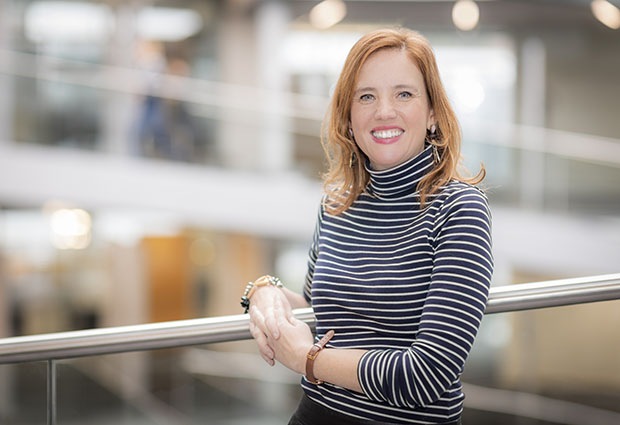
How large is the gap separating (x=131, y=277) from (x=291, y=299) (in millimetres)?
8500

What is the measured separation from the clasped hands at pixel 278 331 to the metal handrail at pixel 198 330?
0.14 m

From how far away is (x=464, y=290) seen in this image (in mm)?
1279

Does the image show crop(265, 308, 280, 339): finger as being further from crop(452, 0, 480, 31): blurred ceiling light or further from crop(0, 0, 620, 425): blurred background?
crop(452, 0, 480, 31): blurred ceiling light

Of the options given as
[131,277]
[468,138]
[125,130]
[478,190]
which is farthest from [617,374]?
[131,277]

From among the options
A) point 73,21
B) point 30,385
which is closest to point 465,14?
point 73,21

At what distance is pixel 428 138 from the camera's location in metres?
1.55

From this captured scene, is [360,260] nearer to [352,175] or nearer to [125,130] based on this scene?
[352,175]

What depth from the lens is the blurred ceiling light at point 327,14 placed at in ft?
31.0

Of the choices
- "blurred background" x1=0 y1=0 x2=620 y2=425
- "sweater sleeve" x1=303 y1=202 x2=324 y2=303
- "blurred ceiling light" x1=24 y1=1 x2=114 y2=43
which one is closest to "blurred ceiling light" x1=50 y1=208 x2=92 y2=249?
"blurred background" x1=0 y1=0 x2=620 y2=425

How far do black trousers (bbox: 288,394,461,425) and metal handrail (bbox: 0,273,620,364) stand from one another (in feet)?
0.83

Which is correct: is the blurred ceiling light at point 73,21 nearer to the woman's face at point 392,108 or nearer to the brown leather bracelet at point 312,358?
the woman's face at point 392,108

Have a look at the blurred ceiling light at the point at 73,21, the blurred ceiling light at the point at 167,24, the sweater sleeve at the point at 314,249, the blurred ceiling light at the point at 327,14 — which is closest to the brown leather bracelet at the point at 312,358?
the sweater sleeve at the point at 314,249

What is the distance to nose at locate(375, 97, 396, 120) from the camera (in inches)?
58.1

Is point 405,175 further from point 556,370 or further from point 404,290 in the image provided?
point 556,370
